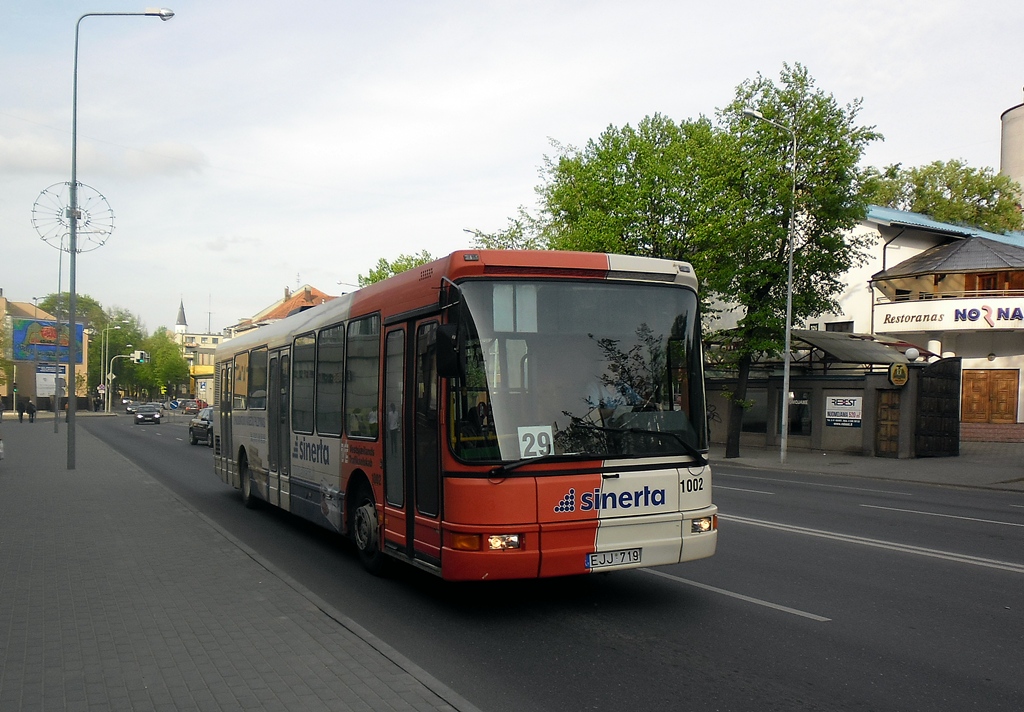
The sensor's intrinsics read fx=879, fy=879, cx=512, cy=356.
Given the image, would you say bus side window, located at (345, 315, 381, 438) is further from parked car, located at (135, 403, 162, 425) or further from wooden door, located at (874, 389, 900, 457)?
parked car, located at (135, 403, 162, 425)

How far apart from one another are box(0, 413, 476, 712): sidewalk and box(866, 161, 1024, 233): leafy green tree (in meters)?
52.6

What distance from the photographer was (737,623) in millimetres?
6957

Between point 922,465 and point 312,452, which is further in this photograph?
point 922,465

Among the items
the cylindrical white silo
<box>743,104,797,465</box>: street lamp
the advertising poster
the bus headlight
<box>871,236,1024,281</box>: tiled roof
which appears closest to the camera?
the bus headlight

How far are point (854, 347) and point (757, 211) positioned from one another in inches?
279

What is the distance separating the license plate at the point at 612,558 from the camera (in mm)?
6922

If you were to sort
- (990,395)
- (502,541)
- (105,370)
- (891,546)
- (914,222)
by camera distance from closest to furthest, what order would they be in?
(502,541)
(891,546)
(990,395)
(914,222)
(105,370)

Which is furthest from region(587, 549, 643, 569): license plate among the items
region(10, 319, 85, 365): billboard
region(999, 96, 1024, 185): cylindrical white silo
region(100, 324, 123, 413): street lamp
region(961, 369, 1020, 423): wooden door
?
region(100, 324, 123, 413): street lamp

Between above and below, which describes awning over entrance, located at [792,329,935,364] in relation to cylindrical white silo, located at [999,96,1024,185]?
below

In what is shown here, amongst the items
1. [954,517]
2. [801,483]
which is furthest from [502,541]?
[801,483]

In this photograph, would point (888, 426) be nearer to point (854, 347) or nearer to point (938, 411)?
point (938, 411)

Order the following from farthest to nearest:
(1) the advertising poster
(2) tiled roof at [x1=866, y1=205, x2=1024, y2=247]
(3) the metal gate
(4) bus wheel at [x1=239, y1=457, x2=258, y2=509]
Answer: (2) tiled roof at [x1=866, y1=205, x2=1024, y2=247] → (1) the advertising poster → (3) the metal gate → (4) bus wheel at [x1=239, y1=457, x2=258, y2=509]

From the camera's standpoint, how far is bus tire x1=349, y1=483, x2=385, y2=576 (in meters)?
8.77

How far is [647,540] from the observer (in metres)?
7.12
